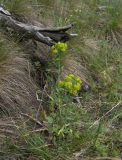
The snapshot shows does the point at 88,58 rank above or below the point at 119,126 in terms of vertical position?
above

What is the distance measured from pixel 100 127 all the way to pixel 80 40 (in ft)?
5.40

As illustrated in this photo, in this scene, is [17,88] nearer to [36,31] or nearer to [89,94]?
[36,31]

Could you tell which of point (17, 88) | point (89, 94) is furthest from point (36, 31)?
point (89, 94)

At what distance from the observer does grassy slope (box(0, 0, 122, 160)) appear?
2931mm

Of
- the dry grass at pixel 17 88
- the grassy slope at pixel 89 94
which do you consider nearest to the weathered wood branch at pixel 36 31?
the dry grass at pixel 17 88

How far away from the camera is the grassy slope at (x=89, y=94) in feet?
9.62

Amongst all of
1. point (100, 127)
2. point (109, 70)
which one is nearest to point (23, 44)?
point (109, 70)

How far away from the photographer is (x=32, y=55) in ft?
12.8

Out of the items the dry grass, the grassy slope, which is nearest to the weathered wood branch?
the dry grass

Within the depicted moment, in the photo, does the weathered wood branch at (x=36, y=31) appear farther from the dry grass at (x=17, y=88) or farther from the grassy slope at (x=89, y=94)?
the grassy slope at (x=89, y=94)

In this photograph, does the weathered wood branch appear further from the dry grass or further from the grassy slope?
the grassy slope

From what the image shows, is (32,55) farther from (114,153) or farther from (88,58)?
(114,153)

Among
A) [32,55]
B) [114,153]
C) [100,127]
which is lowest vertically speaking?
[114,153]

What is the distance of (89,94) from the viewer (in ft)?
12.8
